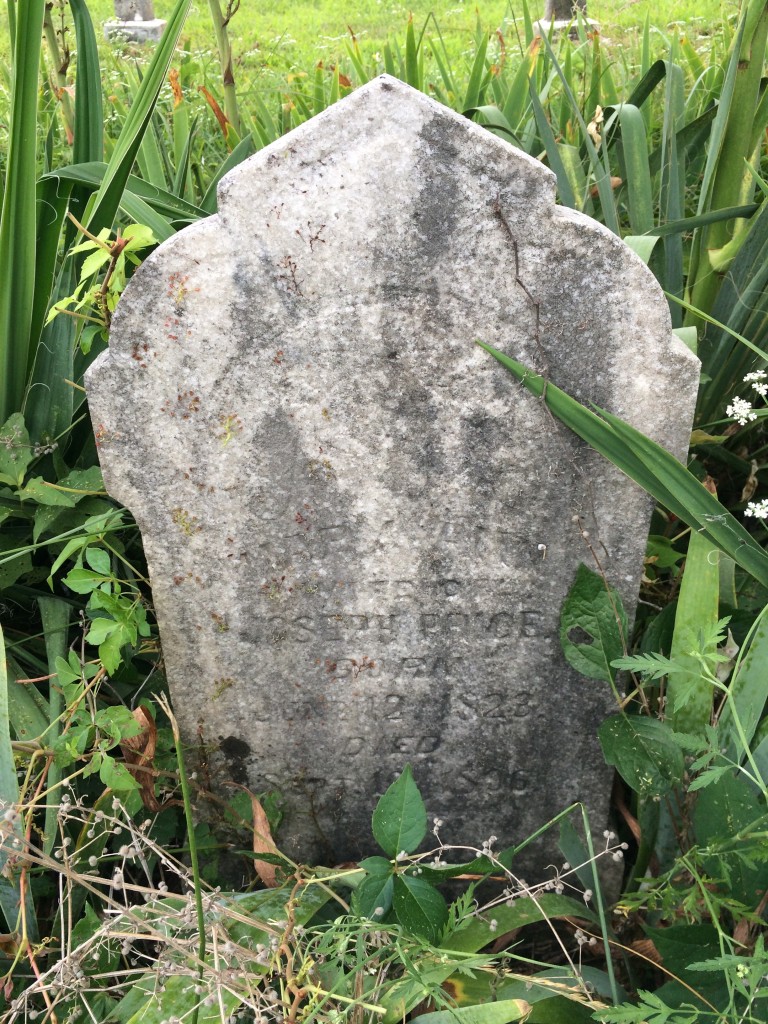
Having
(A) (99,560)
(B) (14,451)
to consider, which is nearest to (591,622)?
(A) (99,560)

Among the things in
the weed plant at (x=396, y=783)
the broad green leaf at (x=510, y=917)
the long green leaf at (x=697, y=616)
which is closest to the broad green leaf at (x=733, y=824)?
the weed plant at (x=396, y=783)

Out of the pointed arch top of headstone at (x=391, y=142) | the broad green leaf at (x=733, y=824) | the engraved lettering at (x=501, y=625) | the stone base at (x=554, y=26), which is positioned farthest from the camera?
the stone base at (x=554, y=26)

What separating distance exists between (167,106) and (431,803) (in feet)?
9.98

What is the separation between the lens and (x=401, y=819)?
47.8 inches

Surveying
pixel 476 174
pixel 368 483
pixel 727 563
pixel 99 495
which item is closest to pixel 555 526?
pixel 368 483

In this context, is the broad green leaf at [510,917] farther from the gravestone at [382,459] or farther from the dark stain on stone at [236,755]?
the dark stain on stone at [236,755]

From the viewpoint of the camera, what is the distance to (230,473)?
130 cm

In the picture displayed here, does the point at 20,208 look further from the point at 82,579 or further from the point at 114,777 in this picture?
the point at 114,777

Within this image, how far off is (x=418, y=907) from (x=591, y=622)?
47cm

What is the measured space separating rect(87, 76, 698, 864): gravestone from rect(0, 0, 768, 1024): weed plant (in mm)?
73

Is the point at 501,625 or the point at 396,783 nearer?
the point at 396,783

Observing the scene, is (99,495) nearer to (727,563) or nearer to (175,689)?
(175,689)

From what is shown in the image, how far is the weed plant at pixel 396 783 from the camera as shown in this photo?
115 centimetres

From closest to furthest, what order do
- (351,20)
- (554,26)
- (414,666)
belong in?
1. (414,666)
2. (554,26)
3. (351,20)
